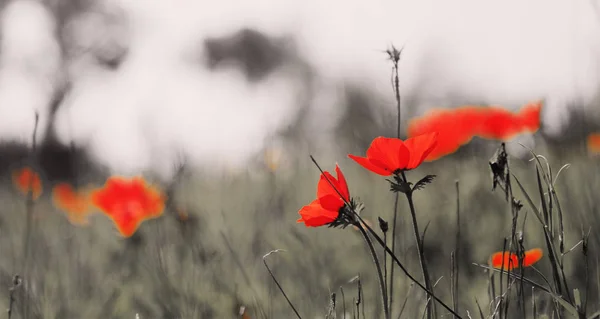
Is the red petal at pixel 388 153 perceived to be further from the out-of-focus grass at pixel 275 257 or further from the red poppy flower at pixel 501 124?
the red poppy flower at pixel 501 124

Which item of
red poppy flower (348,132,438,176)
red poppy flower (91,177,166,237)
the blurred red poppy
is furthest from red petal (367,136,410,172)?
red poppy flower (91,177,166,237)

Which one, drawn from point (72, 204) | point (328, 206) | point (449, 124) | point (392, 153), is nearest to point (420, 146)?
point (392, 153)

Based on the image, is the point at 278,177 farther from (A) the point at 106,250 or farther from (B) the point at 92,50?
(B) the point at 92,50

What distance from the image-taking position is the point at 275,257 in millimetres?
1788

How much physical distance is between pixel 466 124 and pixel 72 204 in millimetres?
1842

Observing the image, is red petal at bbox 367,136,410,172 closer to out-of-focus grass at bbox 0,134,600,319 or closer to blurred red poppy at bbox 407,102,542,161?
out-of-focus grass at bbox 0,134,600,319

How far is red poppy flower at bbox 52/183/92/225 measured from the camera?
276 cm

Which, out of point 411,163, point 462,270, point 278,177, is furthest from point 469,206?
point 411,163

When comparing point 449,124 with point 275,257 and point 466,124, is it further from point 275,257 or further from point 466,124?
point 275,257

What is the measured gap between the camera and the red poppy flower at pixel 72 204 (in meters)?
2.76

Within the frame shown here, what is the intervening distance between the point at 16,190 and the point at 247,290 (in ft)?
5.79

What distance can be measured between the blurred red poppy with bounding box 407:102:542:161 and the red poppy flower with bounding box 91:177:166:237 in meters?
0.82

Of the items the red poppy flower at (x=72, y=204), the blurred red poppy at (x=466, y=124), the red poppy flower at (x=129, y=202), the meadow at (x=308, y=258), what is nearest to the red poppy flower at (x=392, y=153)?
the meadow at (x=308, y=258)

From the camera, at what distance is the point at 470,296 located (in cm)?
139
